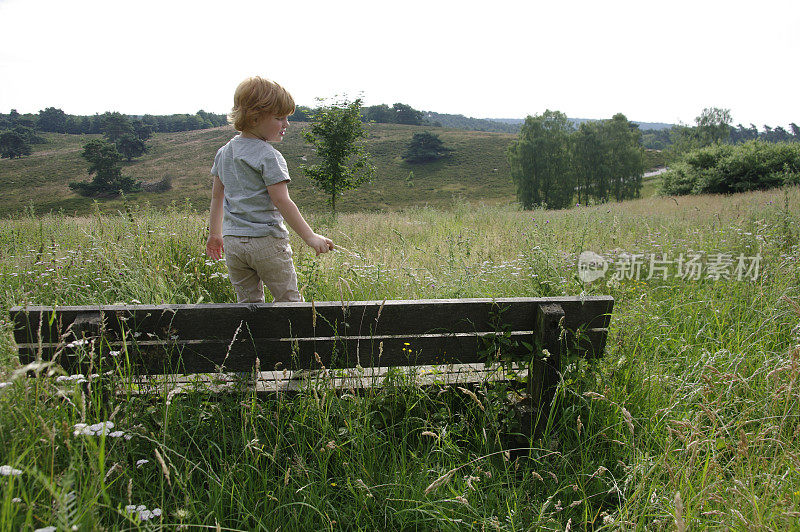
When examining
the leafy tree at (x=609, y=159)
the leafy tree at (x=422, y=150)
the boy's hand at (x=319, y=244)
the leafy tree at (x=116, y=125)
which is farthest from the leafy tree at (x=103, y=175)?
the boy's hand at (x=319, y=244)

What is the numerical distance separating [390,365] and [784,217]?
23.5ft

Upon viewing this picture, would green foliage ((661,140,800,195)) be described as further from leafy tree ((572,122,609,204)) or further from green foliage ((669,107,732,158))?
green foliage ((669,107,732,158))

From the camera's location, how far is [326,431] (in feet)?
6.17

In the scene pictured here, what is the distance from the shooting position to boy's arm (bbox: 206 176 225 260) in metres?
2.88

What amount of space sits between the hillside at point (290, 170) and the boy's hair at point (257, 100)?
4902 cm

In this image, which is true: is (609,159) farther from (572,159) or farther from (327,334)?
(327,334)

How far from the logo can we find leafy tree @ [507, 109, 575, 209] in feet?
159

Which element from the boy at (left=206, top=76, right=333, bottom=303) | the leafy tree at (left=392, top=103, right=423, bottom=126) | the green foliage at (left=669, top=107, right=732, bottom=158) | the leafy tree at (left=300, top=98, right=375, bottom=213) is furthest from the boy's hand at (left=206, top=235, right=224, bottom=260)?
the leafy tree at (left=392, top=103, right=423, bottom=126)

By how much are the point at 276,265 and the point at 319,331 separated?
822 mm

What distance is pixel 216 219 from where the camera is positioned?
294cm

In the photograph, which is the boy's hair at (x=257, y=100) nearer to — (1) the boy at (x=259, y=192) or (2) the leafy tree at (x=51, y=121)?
(1) the boy at (x=259, y=192)

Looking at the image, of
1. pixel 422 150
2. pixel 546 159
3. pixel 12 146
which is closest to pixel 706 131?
→ pixel 546 159

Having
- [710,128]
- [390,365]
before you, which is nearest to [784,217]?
[390,365]

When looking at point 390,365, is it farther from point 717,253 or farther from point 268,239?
point 717,253
